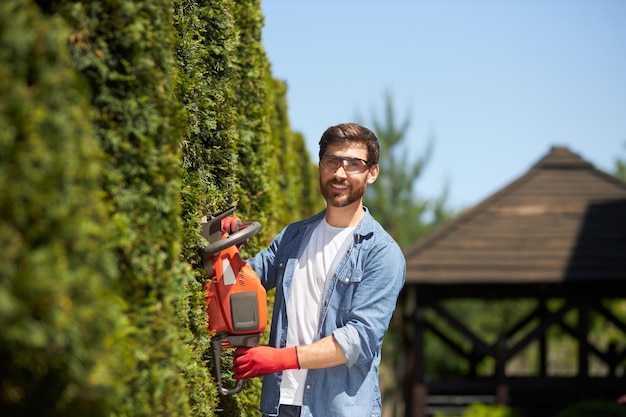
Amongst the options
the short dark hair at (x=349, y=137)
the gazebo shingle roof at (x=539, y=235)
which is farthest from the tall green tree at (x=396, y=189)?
the short dark hair at (x=349, y=137)

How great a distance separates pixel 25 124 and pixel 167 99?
33.9 inches

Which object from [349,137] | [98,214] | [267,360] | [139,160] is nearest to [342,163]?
[349,137]

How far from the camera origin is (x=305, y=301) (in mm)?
3785

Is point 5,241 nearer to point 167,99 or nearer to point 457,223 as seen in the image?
point 167,99

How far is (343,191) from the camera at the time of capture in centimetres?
385

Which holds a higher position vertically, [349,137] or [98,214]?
[349,137]

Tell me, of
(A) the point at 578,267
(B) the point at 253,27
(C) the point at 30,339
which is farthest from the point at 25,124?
(A) the point at 578,267

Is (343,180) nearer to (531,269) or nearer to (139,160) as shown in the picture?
(139,160)

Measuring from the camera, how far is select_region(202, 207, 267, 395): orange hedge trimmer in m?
3.62

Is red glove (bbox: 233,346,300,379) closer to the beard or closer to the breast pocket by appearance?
the breast pocket

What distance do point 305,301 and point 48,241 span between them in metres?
1.97

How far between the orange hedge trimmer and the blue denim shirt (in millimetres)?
185

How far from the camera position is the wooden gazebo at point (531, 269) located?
12852 millimetres

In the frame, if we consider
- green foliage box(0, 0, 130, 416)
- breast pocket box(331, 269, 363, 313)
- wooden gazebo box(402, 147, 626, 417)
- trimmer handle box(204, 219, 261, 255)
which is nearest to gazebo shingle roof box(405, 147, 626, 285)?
wooden gazebo box(402, 147, 626, 417)
